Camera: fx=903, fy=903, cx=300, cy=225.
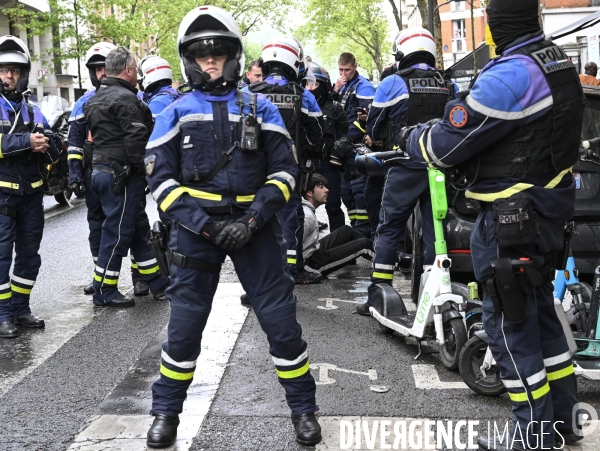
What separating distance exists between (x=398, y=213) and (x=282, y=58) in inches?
78.8

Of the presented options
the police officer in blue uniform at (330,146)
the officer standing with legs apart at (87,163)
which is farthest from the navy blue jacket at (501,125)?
the police officer in blue uniform at (330,146)

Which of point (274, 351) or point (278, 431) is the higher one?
point (274, 351)

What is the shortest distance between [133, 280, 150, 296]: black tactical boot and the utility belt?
4861 mm

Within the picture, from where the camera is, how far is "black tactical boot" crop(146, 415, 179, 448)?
4.41 metres

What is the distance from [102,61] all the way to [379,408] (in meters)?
5.04

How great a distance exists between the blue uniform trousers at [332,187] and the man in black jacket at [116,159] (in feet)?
8.03

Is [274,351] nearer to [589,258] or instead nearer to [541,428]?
[541,428]

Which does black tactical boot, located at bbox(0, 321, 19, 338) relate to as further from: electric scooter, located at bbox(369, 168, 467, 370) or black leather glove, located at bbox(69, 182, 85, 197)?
electric scooter, located at bbox(369, 168, 467, 370)

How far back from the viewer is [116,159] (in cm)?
782

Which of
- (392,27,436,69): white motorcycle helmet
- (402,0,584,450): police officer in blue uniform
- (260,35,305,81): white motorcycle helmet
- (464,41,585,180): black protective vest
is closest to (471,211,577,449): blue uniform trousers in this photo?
(402,0,584,450): police officer in blue uniform

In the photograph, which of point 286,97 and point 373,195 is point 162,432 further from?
point 373,195

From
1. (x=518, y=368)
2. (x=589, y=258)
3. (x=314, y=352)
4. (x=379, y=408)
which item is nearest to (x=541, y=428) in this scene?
(x=518, y=368)

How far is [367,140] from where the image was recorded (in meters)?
8.52

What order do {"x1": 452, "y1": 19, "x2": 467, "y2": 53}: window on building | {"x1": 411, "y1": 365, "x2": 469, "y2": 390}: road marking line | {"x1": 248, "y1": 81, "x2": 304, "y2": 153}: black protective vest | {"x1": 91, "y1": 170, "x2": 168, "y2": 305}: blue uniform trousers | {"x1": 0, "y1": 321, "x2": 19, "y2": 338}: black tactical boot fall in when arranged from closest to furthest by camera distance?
{"x1": 411, "y1": 365, "x2": 469, "y2": 390}: road marking line → {"x1": 0, "y1": 321, "x2": 19, "y2": 338}: black tactical boot → {"x1": 248, "y1": 81, "x2": 304, "y2": 153}: black protective vest → {"x1": 91, "y1": 170, "x2": 168, "y2": 305}: blue uniform trousers → {"x1": 452, "y1": 19, "x2": 467, "y2": 53}: window on building
